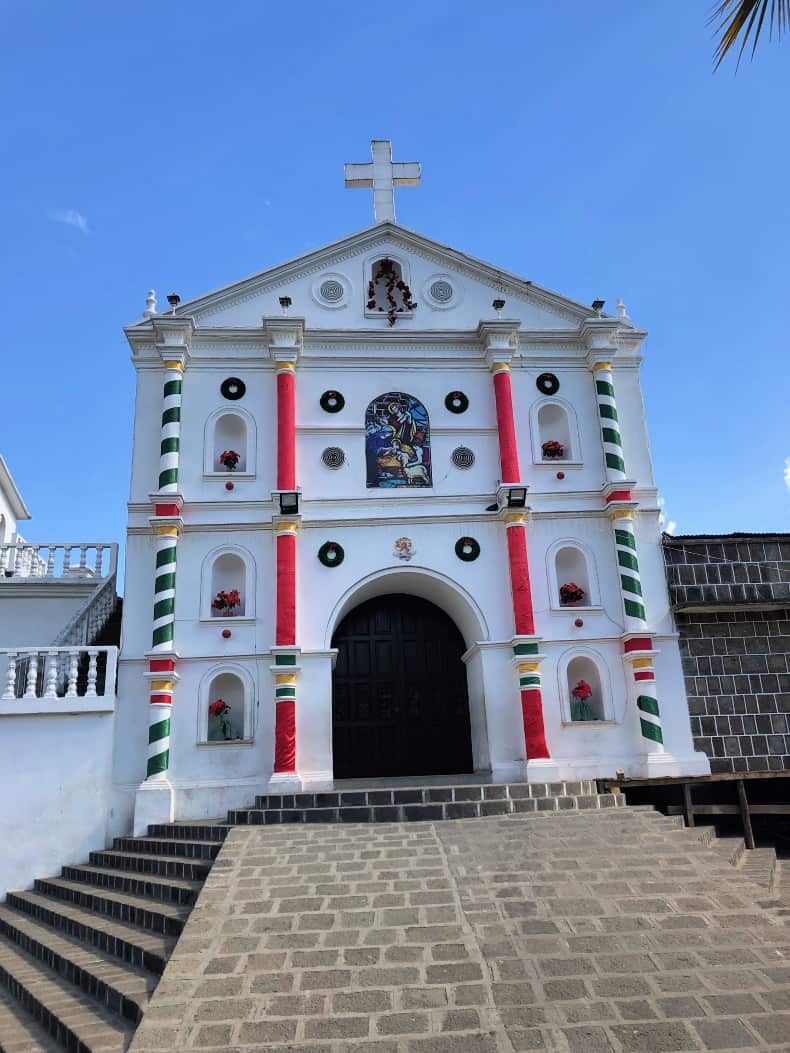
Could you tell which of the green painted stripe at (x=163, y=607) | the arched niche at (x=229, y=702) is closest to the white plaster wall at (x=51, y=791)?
the arched niche at (x=229, y=702)

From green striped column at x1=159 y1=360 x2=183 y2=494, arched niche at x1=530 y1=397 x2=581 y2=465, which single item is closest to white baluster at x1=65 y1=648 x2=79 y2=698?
green striped column at x1=159 y1=360 x2=183 y2=494

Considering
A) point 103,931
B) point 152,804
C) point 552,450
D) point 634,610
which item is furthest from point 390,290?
point 103,931

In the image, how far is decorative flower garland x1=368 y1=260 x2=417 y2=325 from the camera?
15508mm

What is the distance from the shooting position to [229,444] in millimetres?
15062

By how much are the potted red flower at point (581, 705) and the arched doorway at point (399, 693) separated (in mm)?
1826

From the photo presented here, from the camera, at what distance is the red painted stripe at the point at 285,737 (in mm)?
12625

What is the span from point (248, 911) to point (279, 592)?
6410 mm

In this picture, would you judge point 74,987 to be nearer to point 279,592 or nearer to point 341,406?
Answer: point 279,592

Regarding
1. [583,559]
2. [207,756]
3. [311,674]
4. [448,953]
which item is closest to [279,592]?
[311,674]

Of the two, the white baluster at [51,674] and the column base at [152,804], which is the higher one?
the white baluster at [51,674]

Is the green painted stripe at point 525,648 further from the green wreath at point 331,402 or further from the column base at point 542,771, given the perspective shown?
the green wreath at point 331,402

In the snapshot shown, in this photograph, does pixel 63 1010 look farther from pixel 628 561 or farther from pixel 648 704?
pixel 628 561

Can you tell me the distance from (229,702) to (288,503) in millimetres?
3344

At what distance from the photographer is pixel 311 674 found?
13.3 m
